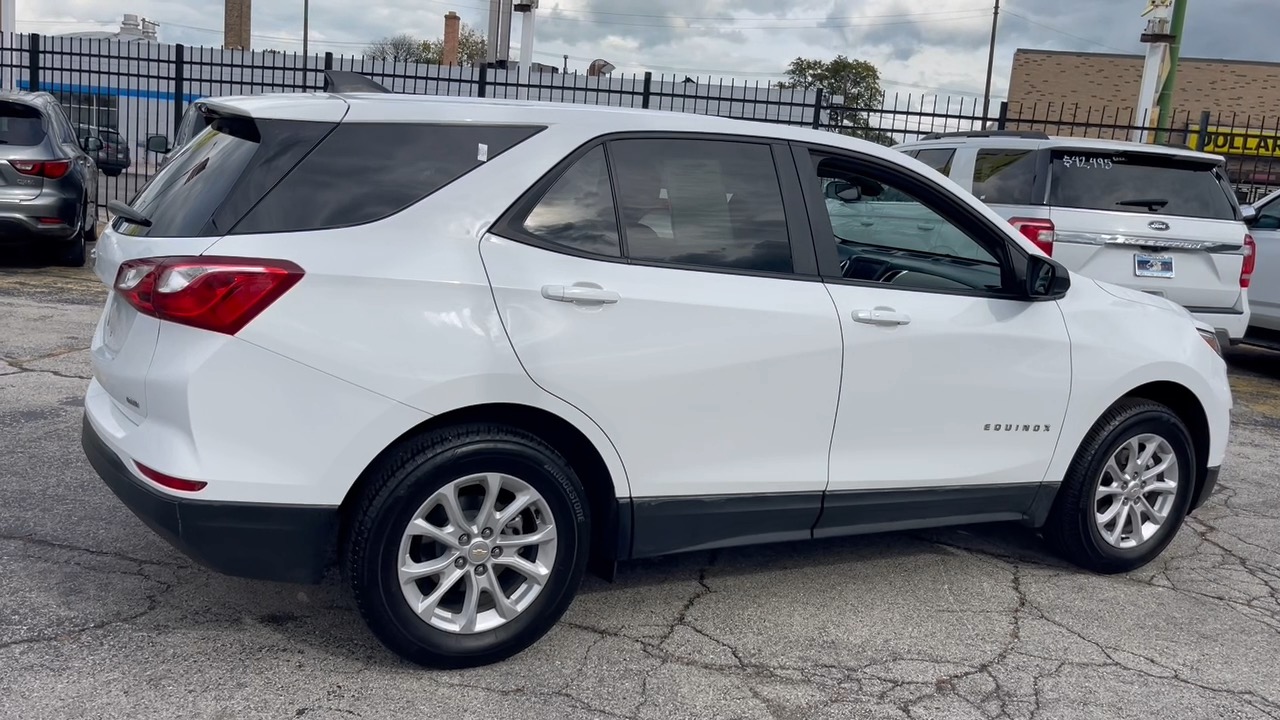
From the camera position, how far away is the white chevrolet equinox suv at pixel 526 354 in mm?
3141

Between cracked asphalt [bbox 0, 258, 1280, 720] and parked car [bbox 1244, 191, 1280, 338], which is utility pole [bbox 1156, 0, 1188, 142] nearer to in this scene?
parked car [bbox 1244, 191, 1280, 338]

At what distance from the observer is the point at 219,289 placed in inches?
121

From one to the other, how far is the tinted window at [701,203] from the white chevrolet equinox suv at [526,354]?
11 mm

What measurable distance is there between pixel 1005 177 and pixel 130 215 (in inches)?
239

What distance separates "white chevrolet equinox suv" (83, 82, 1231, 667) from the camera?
314 cm

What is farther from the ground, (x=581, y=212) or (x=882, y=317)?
(x=581, y=212)

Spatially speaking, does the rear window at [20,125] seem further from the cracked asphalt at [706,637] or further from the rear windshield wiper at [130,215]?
the rear windshield wiper at [130,215]

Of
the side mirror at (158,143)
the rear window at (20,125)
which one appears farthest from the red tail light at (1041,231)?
the rear window at (20,125)

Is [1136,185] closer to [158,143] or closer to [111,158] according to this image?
[158,143]

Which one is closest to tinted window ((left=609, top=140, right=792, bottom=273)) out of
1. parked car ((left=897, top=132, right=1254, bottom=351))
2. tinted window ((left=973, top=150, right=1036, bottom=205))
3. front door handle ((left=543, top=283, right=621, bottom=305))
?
front door handle ((left=543, top=283, right=621, bottom=305))

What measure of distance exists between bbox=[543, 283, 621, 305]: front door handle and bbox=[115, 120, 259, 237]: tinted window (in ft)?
3.08

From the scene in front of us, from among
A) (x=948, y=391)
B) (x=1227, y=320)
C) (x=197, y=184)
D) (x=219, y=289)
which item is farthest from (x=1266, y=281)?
(x=219, y=289)

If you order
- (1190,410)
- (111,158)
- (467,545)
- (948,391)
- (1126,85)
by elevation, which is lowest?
(467,545)

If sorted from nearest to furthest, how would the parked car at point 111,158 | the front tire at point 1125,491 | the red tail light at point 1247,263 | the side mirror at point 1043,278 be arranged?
the side mirror at point 1043,278 < the front tire at point 1125,491 < the red tail light at point 1247,263 < the parked car at point 111,158
